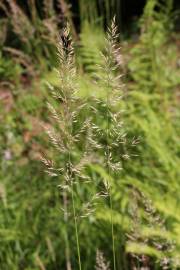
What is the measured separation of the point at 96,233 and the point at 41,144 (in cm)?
74

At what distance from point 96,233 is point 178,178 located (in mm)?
383

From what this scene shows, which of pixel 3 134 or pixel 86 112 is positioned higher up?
pixel 86 112

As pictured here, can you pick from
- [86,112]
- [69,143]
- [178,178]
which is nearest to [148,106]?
[86,112]

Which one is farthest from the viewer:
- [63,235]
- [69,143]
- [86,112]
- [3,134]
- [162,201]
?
[3,134]

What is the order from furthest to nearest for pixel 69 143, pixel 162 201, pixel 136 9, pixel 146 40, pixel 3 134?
pixel 136 9 → pixel 3 134 → pixel 146 40 → pixel 162 201 → pixel 69 143

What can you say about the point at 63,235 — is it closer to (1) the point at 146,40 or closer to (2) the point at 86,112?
(2) the point at 86,112

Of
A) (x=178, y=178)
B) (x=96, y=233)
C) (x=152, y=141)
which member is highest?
(x=152, y=141)

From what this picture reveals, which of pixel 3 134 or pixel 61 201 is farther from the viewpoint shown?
pixel 3 134

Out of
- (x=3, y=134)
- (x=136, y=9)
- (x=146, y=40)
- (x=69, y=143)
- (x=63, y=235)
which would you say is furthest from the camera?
(x=136, y=9)

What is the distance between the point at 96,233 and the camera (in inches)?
89.4

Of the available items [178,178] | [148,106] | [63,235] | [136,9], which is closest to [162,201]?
[178,178]

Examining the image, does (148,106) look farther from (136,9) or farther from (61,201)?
(136,9)

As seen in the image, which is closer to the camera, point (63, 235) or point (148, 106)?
point (63, 235)

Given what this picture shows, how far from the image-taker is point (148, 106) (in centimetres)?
255
